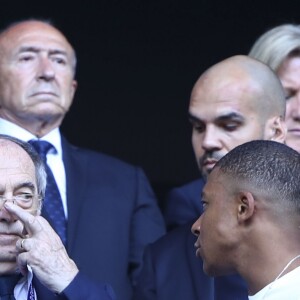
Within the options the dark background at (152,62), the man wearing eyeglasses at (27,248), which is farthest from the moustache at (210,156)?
the dark background at (152,62)

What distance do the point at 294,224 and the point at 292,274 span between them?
154mm

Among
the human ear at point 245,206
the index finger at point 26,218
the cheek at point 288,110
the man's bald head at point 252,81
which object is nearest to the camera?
the human ear at point 245,206

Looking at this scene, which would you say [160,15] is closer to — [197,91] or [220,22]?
[220,22]

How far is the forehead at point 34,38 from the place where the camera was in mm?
5789

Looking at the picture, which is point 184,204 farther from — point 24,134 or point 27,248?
point 27,248

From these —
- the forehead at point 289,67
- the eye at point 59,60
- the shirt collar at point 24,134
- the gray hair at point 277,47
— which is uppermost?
the eye at point 59,60

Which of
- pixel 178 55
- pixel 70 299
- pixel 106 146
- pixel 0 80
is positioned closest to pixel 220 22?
pixel 178 55

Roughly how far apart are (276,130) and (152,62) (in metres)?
1.59

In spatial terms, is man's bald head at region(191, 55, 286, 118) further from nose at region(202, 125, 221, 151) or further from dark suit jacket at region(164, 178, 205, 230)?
dark suit jacket at region(164, 178, 205, 230)

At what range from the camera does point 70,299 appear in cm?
435

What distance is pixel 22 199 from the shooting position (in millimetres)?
4516

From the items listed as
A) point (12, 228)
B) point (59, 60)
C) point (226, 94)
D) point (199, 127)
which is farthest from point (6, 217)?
point (59, 60)

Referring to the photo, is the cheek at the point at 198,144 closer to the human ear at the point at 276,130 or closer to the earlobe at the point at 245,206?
the human ear at the point at 276,130

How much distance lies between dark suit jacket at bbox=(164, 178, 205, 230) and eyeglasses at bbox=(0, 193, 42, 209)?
113cm
